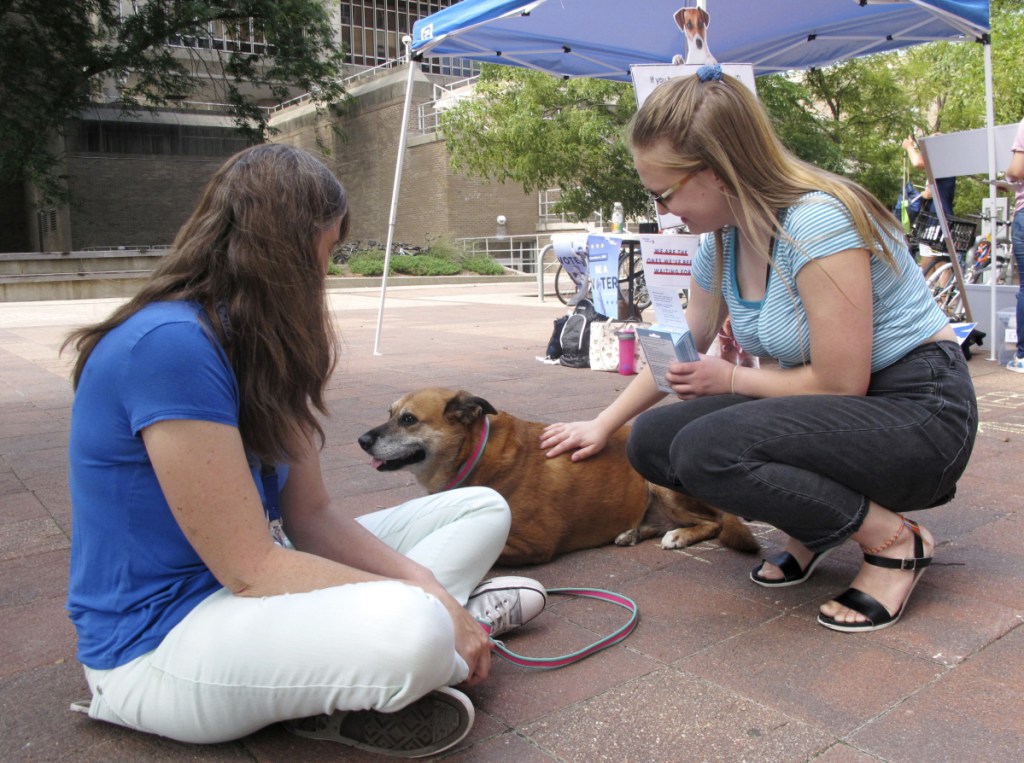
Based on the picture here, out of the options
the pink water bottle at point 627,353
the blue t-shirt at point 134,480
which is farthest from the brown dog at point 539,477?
the pink water bottle at point 627,353

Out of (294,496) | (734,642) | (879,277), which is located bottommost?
(734,642)

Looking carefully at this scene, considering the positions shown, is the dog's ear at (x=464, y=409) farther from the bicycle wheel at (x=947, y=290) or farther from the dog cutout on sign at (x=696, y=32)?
the bicycle wheel at (x=947, y=290)

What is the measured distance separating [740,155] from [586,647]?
1385 mm

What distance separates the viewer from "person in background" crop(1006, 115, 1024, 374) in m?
6.36

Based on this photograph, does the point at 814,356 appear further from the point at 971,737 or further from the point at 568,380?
the point at 568,380

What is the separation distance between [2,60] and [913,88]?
905 inches

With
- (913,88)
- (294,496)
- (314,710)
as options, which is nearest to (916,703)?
(314,710)

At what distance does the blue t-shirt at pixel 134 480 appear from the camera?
162cm

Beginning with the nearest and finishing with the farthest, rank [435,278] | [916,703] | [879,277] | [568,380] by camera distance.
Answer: [916,703], [879,277], [568,380], [435,278]

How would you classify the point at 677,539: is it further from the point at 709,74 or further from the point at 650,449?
the point at 709,74

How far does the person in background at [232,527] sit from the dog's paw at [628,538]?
4.69ft

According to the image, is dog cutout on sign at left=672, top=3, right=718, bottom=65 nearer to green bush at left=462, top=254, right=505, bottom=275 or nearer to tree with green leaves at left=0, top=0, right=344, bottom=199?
tree with green leaves at left=0, top=0, right=344, bottom=199

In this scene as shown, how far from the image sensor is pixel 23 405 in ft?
20.8

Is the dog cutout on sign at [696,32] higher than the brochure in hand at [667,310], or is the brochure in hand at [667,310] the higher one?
the dog cutout on sign at [696,32]
